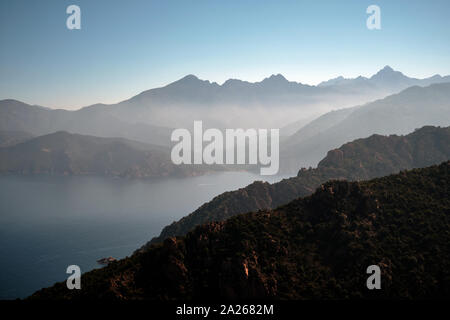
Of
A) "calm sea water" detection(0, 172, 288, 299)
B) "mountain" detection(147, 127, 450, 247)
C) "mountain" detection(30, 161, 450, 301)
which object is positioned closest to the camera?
"mountain" detection(30, 161, 450, 301)

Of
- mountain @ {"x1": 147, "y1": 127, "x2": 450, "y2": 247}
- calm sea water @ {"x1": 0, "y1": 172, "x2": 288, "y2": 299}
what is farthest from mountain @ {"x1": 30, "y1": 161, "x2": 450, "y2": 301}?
calm sea water @ {"x1": 0, "y1": 172, "x2": 288, "y2": 299}

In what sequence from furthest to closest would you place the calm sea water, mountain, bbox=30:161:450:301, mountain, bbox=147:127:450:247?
the calm sea water, mountain, bbox=147:127:450:247, mountain, bbox=30:161:450:301

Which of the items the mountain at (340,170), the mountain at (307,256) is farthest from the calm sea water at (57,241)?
the mountain at (307,256)

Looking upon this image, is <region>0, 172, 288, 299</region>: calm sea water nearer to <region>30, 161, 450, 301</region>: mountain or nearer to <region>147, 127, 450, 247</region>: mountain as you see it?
<region>147, 127, 450, 247</region>: mountain

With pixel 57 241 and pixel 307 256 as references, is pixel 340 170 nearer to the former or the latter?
pixel 307 256

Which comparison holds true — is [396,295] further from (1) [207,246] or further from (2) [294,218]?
(1) [207,246]

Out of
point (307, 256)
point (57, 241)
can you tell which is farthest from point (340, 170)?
point (57, 241)
